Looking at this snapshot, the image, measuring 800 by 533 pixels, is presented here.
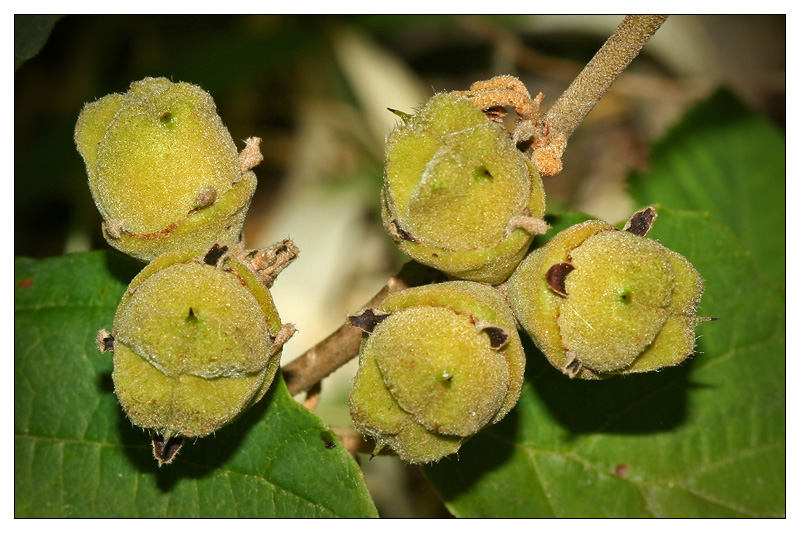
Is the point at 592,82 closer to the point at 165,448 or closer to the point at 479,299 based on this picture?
the point at 479,299

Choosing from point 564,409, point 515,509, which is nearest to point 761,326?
point 564,409

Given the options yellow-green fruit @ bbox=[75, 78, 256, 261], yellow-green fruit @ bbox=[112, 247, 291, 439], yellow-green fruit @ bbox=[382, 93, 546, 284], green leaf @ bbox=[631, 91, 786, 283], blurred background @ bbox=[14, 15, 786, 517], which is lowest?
blurred background @ bbox=[14, 15, 786, 517]

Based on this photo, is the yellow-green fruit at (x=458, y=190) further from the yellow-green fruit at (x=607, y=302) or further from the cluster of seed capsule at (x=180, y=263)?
the cluster of seed capsule at (x=180, y=263)

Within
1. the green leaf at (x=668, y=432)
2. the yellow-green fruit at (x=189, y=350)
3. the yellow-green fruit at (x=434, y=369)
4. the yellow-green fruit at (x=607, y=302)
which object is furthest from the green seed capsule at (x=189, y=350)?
the green leaf at (x=668, y=432)

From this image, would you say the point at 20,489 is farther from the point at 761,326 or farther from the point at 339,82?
the point at 339,82

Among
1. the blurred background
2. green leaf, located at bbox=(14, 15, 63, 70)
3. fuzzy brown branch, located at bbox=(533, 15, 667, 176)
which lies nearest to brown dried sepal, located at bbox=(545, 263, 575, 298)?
fuzzy brown branch, located at bbox=(533, 15, 667, 176)

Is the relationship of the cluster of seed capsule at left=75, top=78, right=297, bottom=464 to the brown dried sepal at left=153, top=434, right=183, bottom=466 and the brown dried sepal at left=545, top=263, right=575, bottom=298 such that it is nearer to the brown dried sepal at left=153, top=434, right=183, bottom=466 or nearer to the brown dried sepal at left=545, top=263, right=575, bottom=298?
the brown dried sepal at left=153, top=434, right=183, bottom=466
